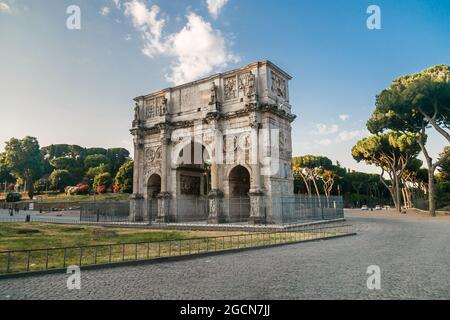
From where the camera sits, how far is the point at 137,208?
2878 cm

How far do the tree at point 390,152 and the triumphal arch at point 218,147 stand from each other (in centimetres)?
2271

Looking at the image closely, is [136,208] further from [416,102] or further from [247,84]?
[416,102]

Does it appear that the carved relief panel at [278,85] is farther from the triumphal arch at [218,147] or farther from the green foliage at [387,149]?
the green foliage at [387,149]

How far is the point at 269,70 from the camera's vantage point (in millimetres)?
23672

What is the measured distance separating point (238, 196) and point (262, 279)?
61.8 feet

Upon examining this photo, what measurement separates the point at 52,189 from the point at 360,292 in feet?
269

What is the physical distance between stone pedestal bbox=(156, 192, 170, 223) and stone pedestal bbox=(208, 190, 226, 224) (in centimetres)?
467

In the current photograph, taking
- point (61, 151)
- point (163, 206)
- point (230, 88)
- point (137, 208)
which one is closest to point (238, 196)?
point (163, 206)

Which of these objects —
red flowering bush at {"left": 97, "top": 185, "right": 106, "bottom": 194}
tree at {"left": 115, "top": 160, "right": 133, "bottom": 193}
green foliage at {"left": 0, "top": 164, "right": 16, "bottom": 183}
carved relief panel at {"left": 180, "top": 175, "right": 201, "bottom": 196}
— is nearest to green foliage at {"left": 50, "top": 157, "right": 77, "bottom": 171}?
green foliage at {"left": 0, "top": 164, "right": 16, "bottom": 183}

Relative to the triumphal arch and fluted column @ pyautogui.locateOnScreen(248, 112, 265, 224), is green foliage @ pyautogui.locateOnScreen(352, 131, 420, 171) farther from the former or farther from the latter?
fluted column @ pyautogui.locateOnScreen(248, 112, 265, 224)

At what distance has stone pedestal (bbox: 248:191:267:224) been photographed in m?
21.5

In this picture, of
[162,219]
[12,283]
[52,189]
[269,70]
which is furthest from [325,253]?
[52,189]

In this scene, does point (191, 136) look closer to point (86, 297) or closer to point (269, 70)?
Answer: point (269, 70)

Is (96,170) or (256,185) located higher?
(96,170)
